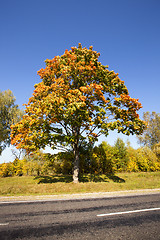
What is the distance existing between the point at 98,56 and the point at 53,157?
12.2 metres

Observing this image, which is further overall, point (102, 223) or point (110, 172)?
point (110, 172)

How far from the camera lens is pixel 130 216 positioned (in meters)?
5.39

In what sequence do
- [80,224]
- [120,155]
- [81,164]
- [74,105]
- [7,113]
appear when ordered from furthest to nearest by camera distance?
[7,113]
[120,155]
[81,164]
[74,105]
[80,224]

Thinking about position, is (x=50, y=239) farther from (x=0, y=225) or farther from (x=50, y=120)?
(x=50, y=120)

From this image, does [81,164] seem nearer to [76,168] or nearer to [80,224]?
[76,168]

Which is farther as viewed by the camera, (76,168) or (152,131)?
(152,131)

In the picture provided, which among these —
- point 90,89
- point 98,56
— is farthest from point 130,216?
point 98,56

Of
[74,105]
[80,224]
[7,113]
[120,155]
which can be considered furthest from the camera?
[7,113]

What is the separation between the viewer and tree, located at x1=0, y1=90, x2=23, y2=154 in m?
30.6

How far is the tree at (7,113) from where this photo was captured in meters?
30.6

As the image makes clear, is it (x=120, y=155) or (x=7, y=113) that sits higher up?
(x=7, y=113)

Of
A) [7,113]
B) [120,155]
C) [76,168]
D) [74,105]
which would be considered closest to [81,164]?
[76,168]

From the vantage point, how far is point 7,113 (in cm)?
3152

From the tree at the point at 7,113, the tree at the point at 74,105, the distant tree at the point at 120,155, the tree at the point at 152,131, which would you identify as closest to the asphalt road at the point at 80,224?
the tree at the point at 74,105
